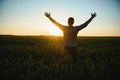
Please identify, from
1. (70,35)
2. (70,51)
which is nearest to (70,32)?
(70,35)

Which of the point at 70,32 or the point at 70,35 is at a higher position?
the point at 70,32

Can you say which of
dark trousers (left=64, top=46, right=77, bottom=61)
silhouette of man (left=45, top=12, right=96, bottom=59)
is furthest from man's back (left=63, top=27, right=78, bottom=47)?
dark trousers (left=64, top=46, right=77, bottom=61)

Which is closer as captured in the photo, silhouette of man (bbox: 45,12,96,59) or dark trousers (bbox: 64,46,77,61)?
silhouette of man (bbox: 45,12,96,59)

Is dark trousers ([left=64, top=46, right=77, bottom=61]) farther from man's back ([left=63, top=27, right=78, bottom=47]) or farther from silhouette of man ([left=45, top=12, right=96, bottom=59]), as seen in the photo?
man's back ([left=63, top=27, right=78, bottom=47])

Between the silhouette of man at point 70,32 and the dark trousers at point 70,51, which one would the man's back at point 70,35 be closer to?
the silhouette of man at point 70,32

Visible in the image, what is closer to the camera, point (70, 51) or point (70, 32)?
point (70, 32)

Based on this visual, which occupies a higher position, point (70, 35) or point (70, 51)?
point (70, 35)

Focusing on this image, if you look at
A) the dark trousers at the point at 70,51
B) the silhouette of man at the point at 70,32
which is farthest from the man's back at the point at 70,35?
the dark trousers at the point at 70,51

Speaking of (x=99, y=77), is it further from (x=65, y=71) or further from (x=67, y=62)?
(x=67, y=62)

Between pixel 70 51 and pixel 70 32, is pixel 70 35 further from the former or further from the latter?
pixel 70 51

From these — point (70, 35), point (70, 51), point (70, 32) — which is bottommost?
point (70, 51)

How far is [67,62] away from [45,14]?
1.98m

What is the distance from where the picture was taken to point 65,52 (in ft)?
32.3

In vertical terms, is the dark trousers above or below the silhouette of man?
below
